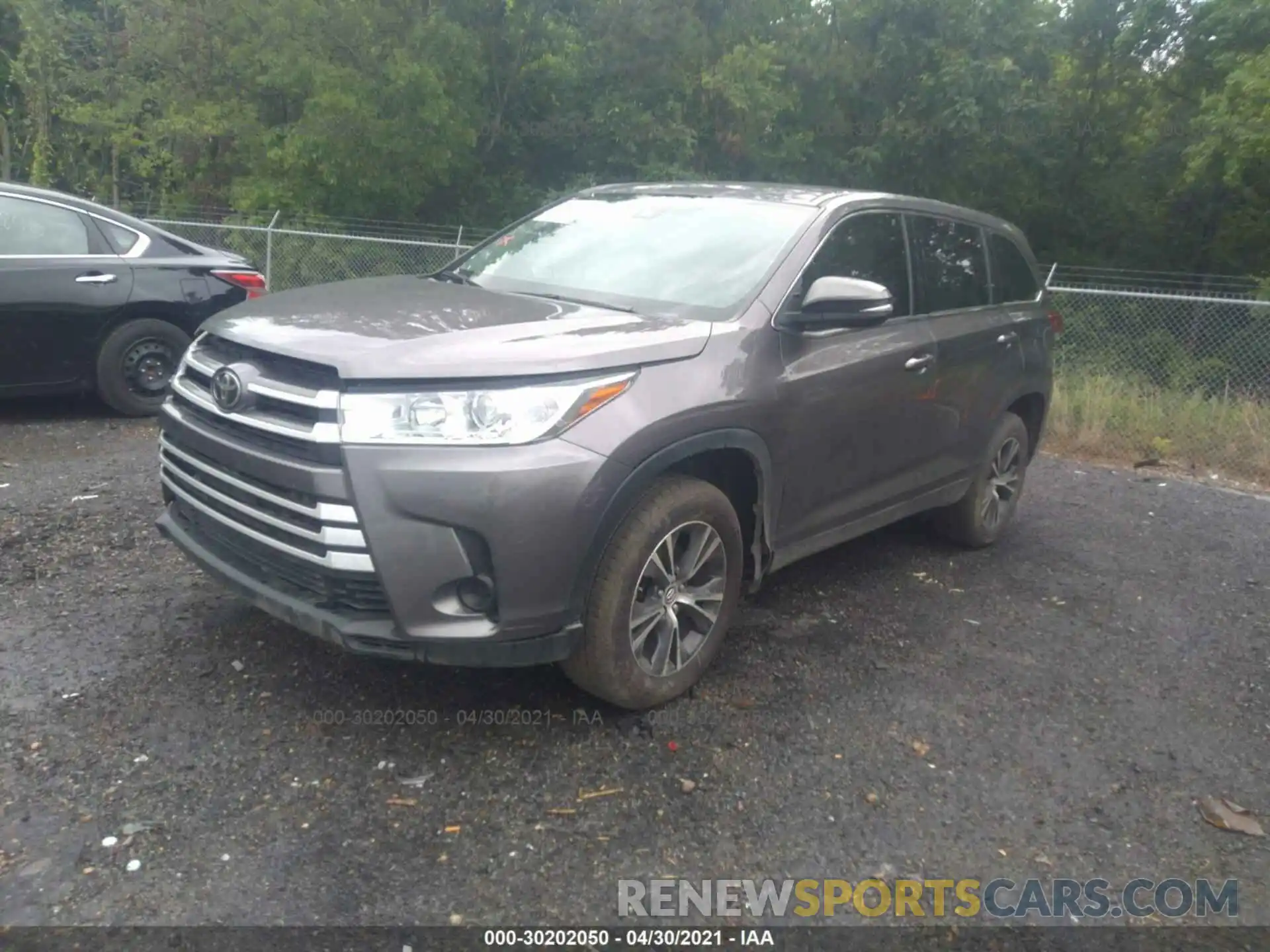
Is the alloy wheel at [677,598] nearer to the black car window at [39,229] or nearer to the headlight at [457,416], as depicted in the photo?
the headlight at [457,416]

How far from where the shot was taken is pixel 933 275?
5070 millimetres

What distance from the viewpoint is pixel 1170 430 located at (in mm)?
9172

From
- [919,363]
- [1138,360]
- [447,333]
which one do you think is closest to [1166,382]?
[1138,360]

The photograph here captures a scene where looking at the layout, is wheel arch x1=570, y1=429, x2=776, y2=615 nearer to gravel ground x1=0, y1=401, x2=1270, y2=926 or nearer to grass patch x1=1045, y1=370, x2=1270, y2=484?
gravel ground x1=0, y1=401, x2=1270, y2=926

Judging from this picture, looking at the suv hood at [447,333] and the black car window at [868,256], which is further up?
the black car window at [868,256]

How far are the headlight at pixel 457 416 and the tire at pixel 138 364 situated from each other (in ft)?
15.3

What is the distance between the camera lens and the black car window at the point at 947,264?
4.98 metres

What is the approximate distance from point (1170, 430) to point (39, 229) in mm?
8692

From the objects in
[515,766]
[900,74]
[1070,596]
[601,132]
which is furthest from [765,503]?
[900,74]

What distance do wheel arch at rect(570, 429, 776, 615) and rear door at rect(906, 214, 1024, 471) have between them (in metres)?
1.34

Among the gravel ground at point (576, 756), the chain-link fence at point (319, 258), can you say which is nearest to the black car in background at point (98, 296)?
the gravel ground at point (576, 756)

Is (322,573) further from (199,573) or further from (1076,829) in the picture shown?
(1076,829)

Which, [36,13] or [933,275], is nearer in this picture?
[933,275]

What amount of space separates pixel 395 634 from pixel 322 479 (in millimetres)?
493
